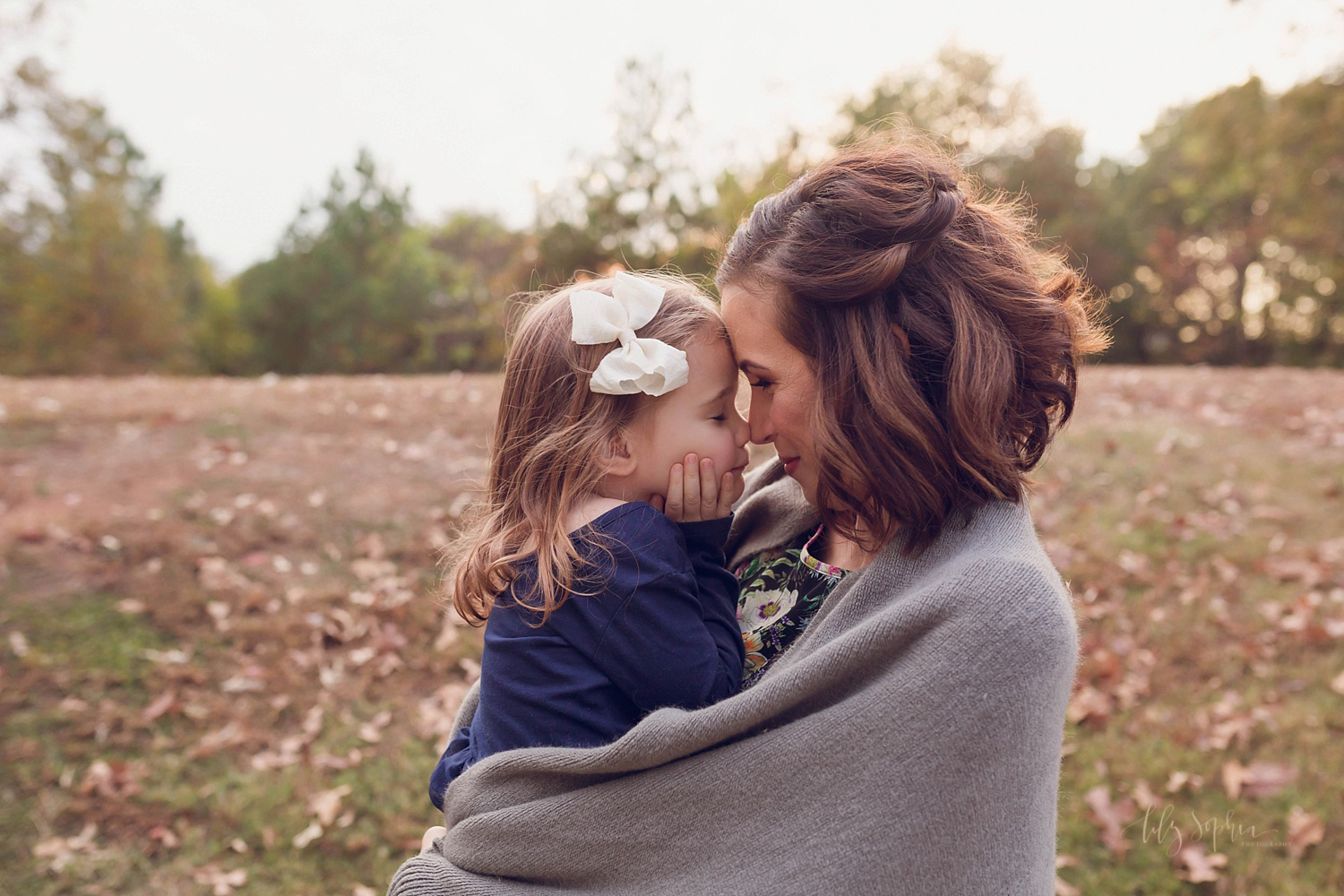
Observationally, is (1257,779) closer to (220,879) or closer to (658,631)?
(658,631)

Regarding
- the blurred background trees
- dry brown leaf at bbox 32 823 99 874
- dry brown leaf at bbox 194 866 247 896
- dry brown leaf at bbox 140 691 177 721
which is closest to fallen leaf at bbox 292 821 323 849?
dry brown leaf at bbox 194 866 247 896

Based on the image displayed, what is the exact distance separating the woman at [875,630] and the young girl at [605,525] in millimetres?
126

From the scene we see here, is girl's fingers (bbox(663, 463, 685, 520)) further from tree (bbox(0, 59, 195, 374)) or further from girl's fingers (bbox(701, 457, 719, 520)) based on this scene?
tree (bbox(0, 59, 195, 374))

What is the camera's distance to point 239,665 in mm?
4711

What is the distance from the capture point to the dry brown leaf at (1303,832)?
11.4 ft

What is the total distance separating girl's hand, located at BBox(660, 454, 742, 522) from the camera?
2.00 metres

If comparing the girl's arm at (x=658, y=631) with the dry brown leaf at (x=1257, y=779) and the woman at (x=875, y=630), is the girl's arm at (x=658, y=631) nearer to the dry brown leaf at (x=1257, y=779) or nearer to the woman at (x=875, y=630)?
the woman at (x=875, y=630)

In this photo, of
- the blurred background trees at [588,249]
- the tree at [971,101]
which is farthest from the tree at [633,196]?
the tree at [971,101]

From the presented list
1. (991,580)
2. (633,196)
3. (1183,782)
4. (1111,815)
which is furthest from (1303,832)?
(633,196)

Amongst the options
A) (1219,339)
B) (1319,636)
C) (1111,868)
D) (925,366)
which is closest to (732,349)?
(925,366)

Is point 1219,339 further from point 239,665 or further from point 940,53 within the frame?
point 239,665

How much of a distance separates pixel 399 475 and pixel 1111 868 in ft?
16.5

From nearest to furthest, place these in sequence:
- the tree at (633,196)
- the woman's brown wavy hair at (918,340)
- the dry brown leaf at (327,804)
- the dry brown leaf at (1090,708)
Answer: the woman's brown wavy hair at (918,340)
the dry brown leaf at (327,804)
the dry brown leaf at (1090,708)
the tree at (633,196)

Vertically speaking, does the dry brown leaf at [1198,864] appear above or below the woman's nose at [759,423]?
below
